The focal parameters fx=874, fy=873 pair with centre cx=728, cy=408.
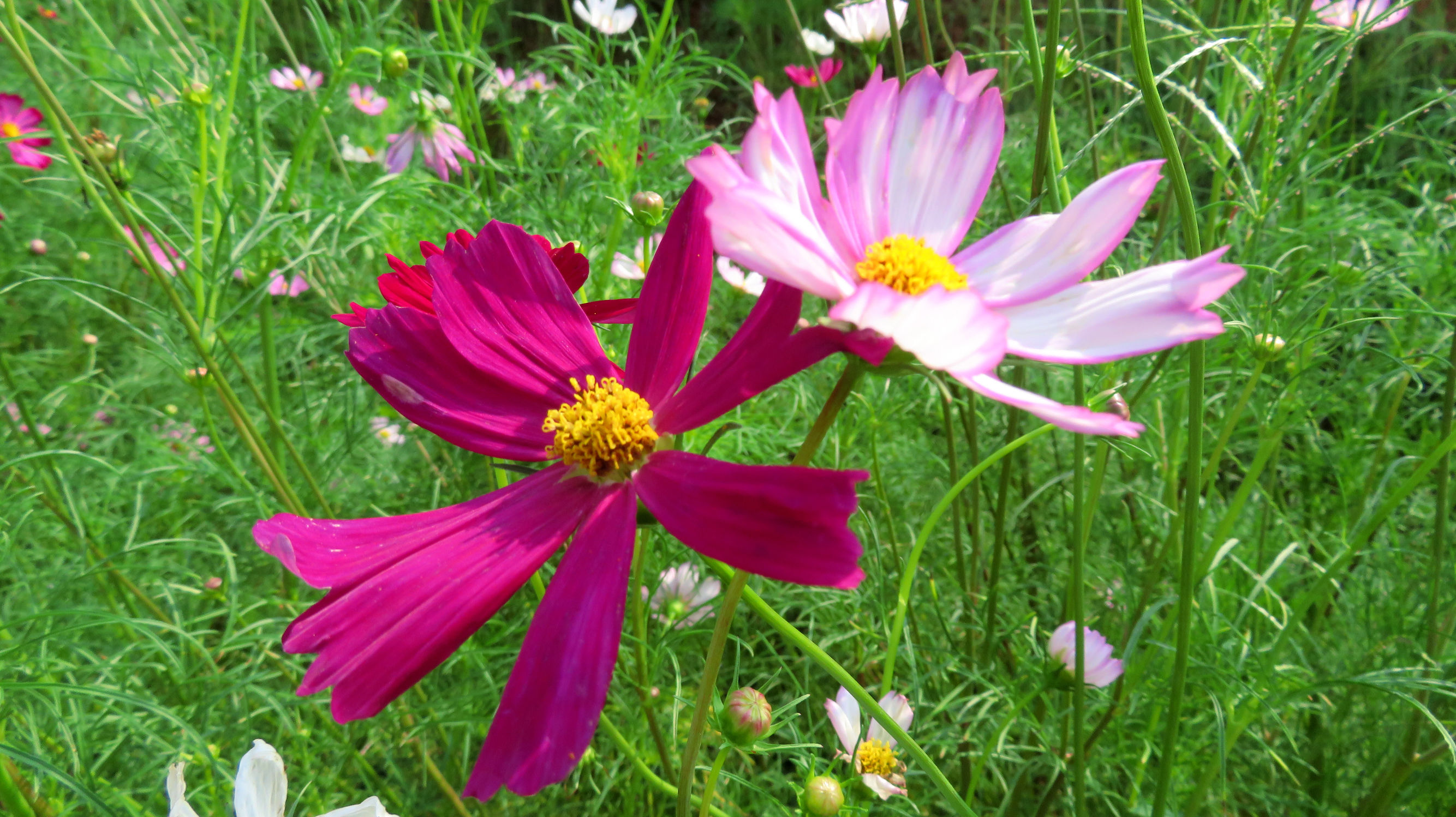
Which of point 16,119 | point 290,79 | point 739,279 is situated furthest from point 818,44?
point 16,119

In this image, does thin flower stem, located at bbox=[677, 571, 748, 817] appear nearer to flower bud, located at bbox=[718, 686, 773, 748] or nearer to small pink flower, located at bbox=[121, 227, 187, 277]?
flower bud, located at bbox=[718, 686, 773, 748]

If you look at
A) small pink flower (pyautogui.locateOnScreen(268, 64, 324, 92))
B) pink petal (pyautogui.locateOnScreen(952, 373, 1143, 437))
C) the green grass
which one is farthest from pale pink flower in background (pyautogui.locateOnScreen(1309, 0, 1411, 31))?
small pink flower (pyautogui.locateOnScreen(268, 64, 324, 92))

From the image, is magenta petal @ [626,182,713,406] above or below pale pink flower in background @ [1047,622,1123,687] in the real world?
above

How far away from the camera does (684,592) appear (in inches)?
33.2

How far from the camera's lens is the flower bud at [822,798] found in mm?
448

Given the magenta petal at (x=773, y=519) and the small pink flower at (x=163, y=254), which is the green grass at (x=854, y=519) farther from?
the magenta petal at (x=773, y=519)

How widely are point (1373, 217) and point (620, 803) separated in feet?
4.09

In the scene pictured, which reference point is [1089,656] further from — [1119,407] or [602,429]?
[602,429]

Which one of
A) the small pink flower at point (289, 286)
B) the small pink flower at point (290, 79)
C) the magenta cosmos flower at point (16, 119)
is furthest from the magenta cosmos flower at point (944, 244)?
the magenta cosmos flower at point (16, 119)

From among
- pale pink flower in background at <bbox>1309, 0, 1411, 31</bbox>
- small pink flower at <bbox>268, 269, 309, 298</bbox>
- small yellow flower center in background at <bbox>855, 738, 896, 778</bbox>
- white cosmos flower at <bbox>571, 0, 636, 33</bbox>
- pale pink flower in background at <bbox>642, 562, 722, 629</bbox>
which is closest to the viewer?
small yellow flower center in background at <bbox>855, 738, 896, 778</bbox>

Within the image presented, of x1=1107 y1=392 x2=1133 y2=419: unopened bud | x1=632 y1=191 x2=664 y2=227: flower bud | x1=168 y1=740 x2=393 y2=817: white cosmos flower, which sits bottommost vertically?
x1=168 y1=740 x2=393 y2=817: white cosmos flower

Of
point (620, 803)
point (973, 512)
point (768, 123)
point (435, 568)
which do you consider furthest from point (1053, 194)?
point (620, 803)

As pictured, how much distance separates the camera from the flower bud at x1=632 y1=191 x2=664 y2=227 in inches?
24.5

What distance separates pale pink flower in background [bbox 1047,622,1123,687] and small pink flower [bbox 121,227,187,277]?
68cm
